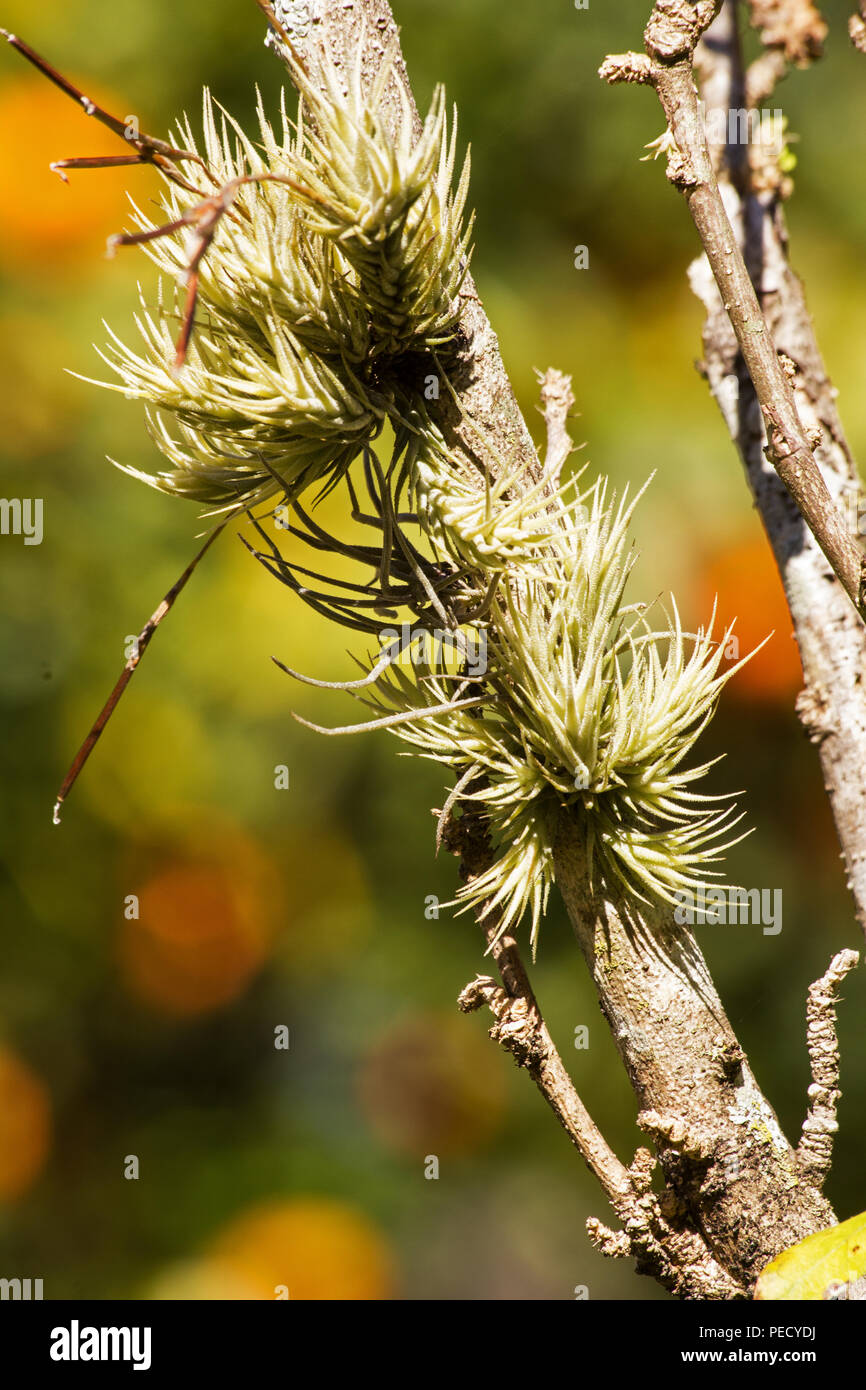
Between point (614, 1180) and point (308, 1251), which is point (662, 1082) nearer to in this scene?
point (614, 1180)

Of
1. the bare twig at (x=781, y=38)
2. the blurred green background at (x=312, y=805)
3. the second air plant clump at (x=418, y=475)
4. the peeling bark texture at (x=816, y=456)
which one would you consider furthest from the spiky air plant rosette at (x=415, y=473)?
the blurred green background at (x=312, y=805)

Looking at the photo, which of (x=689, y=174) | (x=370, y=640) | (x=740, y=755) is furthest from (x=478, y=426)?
(x=740, y=755)

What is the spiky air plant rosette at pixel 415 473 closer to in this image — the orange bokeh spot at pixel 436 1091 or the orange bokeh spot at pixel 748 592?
the orange bokeh spot at pixel 748 592

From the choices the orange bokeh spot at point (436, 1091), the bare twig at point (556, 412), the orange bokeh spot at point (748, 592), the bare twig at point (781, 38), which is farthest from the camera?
the orange bokeh spot at point (436, 1091)

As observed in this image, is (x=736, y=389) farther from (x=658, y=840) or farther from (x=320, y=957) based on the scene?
(x=320, y=957)

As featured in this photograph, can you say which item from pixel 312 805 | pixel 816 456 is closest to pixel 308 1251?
pixel 312 805

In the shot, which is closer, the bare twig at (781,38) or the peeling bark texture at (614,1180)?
the peeling bark texture at (614,1180)
